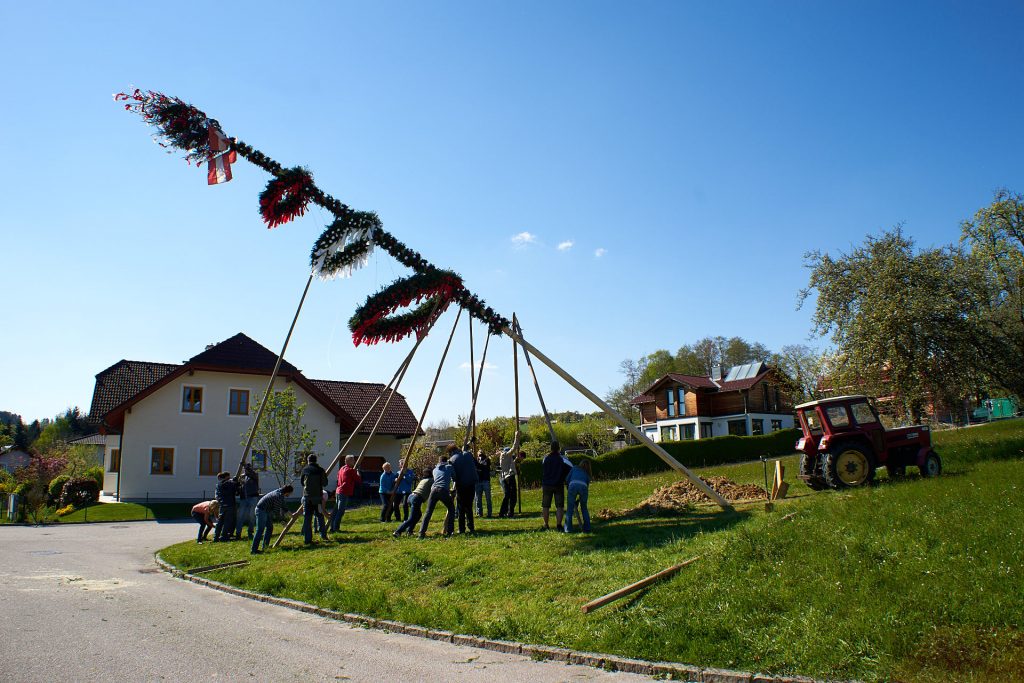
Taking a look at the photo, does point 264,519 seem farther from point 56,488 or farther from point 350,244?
point 56,488

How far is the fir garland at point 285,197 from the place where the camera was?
568 inches

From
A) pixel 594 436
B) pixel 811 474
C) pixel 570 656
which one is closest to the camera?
pixel 570 656

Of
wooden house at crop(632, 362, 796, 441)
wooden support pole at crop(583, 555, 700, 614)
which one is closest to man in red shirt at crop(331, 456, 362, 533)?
wooden support pole at crop(583, 555, 700, 614)

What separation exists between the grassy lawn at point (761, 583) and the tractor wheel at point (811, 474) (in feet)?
6.13

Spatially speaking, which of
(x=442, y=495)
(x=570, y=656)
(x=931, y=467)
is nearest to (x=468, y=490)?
(x=442, y=495)

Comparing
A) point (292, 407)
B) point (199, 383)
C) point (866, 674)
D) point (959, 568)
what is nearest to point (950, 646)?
point (866, 674)

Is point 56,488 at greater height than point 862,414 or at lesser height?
lesser

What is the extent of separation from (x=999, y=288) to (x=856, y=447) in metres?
14.1

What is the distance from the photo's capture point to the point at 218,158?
544 inches

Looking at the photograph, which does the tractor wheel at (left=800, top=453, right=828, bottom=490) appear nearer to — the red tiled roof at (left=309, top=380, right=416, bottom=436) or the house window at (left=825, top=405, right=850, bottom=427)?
the house window at (left=825, top=405, right=850, bottom=427)

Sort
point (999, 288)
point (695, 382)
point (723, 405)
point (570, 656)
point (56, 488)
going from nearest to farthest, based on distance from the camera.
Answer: point (570, 656) < point (999, 288) < point (56, 488) < point (723, 405) < point (695, 382)

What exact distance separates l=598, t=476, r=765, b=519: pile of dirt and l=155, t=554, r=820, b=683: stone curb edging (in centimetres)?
688

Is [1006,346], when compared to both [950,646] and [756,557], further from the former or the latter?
[950,646]

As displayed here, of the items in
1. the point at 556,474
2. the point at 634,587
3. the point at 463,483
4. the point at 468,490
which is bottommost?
the point at 634,587
